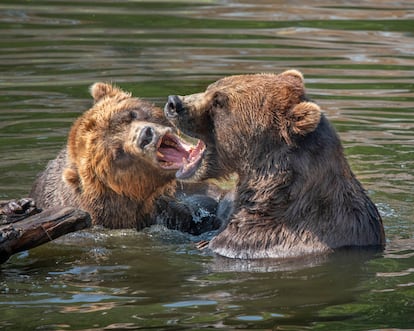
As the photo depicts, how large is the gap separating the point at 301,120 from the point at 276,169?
1.54 feet

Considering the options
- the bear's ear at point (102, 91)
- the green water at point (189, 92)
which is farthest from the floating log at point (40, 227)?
the bear's ear at point (102, 91)

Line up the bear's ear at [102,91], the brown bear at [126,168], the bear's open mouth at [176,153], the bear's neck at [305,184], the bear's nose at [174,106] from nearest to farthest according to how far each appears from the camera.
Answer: the bear's neck at [305,184], the bear's nose at [174,106], the bear's open mouth at [176,153], the brown bear at [126,168], the bear's ear at [102,91]

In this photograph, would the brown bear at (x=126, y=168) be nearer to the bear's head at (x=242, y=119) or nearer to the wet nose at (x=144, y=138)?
the wet nose at (x=144, y=138)

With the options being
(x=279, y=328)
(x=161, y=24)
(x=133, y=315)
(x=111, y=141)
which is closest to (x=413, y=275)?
(x=279, y=328)

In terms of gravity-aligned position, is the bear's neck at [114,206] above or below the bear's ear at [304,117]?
below

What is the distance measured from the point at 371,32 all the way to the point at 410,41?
0.79 m

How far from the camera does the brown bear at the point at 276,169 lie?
9117 millimetres

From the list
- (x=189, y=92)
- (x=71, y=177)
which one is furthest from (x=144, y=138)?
(x=189, y=92)

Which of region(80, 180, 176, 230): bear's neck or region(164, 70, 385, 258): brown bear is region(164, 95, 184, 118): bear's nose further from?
region(80, 180, 176, 230): bear's neck

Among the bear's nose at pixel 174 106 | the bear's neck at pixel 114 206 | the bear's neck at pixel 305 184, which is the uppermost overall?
the bear's nose at pixel 174 106

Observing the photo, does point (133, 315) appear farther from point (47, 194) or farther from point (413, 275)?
point (47, 194)

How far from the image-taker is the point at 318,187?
9.13 metres

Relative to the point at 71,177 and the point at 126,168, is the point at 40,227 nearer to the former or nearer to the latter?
the point at 126,168

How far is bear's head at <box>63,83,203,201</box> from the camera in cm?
1005
